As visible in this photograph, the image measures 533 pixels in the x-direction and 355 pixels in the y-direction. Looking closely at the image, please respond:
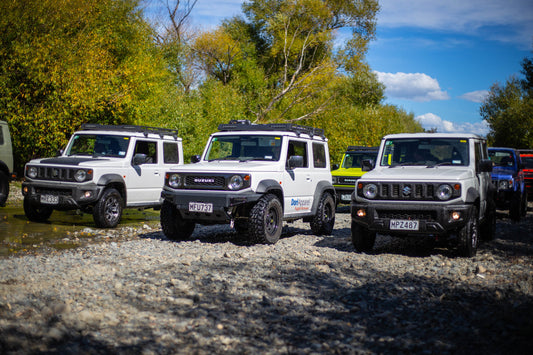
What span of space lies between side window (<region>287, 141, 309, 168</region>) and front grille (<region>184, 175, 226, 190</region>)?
5.38 ft

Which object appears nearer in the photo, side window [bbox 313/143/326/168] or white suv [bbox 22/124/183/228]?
white suv [bbox 22/124/183/228]

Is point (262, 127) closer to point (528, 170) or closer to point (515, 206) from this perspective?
Answer: point (515, 206)

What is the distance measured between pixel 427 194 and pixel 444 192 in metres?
0.25

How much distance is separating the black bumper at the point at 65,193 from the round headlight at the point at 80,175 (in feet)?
0.44

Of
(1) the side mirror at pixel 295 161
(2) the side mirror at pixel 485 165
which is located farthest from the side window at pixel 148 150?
(2) the side mirror at pixel 485 165

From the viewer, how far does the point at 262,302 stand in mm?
5707

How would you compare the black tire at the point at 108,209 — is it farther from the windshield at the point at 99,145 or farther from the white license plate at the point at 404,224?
the white license plate at the point at 404,224

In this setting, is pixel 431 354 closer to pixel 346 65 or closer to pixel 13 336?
Answer: pixel 13 336

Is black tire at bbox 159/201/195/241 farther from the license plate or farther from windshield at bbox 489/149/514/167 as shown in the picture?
windshield at bbox 489/149/514/167

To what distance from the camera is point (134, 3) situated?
2589cm

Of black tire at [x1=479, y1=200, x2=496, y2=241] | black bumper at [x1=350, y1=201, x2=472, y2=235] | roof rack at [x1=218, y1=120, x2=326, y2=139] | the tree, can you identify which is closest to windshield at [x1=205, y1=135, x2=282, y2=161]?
roof rack at [x1=218, y1=120, x2=326, y2=139]

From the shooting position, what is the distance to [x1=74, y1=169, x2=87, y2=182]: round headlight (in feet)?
36.8

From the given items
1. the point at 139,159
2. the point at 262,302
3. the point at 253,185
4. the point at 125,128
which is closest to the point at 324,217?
the point at 253,185

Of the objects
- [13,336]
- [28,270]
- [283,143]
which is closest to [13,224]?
[28,270]
